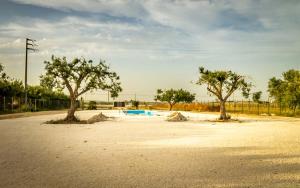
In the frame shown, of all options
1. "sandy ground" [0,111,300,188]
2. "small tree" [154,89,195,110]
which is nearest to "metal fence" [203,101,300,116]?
"small tree" [154,89,195,110]

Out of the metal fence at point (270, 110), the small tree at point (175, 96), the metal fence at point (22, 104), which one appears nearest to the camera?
the metal fence at point (22, 104)

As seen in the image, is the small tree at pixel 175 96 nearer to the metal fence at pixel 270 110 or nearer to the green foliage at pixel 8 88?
the metal fence at pixel 270 110

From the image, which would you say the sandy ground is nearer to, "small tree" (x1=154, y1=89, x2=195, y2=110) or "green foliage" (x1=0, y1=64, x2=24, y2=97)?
"green foliage" (x1=0, y1=64, x2=24, y2=97)

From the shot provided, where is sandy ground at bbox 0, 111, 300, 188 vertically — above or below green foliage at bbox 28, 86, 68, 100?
below

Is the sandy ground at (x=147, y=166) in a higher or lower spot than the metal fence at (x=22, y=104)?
lower

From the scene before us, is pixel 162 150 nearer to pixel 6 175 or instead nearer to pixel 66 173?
pixel 66 173

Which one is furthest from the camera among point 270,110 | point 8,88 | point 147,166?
point 270,110

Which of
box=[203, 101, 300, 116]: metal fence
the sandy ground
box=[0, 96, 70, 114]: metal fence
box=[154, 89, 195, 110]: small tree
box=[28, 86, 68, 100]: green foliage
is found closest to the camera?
the sandy ground

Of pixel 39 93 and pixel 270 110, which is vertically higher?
pixel 39 93

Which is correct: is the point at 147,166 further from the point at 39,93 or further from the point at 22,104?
the point at 39,93

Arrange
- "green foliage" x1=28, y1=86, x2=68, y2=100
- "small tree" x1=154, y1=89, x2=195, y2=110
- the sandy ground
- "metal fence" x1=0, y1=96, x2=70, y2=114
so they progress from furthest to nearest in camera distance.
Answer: "small tree" x1=154, y1=89, x2=195, y2=110, "green foliage" x1=28, y1=86, x2=68, y2=100, "metal fence" x1=0, y1=96, x2=70, y2=114, the sandy ground

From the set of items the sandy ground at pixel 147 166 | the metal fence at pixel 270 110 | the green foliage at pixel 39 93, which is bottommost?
the sandy ground at pixel 147 166

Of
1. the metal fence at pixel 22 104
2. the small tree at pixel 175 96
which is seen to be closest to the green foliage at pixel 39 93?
the metal fence at pixel 22 104

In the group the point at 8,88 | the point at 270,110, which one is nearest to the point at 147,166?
the point at 8,88
